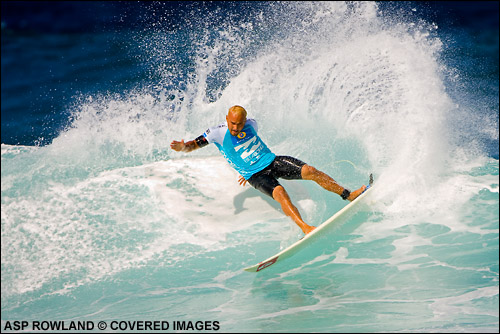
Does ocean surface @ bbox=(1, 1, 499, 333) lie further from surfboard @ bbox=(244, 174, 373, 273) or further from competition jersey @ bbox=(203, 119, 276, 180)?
competition jersey @ bbox=(203, 119, 276, 180)

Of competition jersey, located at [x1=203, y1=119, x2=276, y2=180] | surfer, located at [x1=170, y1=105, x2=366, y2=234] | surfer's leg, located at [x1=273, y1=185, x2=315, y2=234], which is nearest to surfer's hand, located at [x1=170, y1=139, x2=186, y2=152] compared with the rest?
surfer, located at [x1=170, y1=105, x2=366, y2=234]

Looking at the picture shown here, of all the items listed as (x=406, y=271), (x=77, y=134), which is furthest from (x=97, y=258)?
(x=406, y=271)

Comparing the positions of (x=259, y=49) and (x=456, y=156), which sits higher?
(x=259, y=49)

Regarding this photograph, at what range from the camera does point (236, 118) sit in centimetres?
615

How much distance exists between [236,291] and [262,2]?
33.2 ft

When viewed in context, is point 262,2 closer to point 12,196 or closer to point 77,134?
point 77,134

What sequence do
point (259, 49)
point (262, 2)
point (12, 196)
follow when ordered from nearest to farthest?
point (12, 196) → point (259, 49) → point (262, 2)

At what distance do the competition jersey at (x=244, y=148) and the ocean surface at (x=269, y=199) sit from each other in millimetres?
953

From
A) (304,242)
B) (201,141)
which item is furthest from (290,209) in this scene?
(201,141)

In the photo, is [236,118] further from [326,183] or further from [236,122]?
[326,183]

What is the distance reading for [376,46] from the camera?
8.80 metres

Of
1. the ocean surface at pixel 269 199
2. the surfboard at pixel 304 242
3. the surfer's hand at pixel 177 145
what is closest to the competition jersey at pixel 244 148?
the surfer's hand at pixel 177 145

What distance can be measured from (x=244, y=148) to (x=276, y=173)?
60 cm

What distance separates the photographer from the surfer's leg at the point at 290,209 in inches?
241
